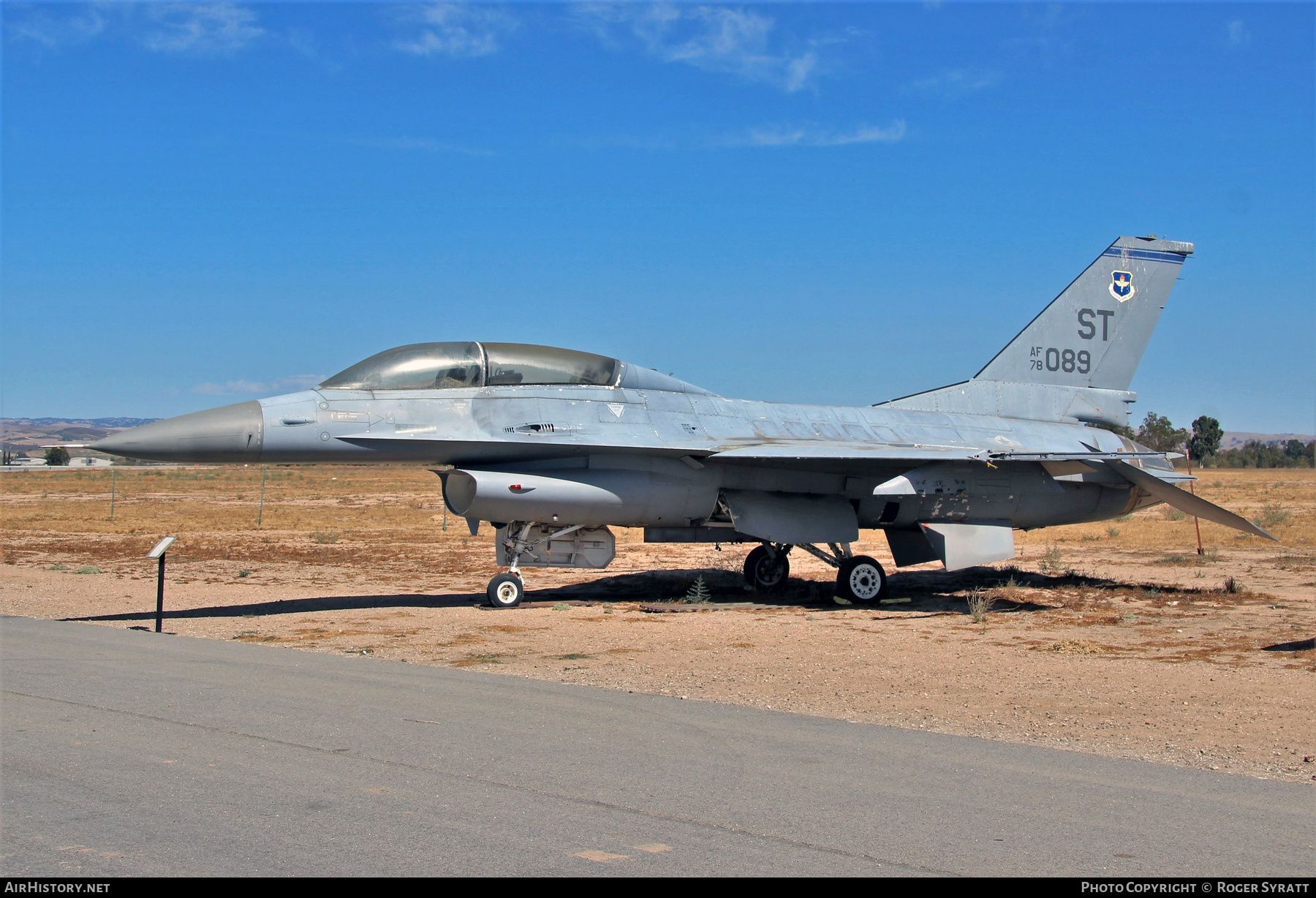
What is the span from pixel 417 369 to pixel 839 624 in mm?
6456

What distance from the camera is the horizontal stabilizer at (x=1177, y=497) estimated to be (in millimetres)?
15500

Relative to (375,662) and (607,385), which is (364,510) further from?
(375,662)

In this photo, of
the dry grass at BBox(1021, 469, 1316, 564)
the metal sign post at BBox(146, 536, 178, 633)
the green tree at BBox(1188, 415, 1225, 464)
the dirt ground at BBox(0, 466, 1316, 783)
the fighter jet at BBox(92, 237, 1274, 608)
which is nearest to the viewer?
the dirt ground at BBox(0, 466, 1316, 783)

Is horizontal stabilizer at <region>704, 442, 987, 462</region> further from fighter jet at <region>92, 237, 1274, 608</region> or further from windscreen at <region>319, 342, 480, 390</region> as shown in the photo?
windscreen at <region>319, 342, 480, 390</region>

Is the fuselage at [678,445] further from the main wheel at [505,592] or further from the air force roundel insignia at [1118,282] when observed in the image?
the air force roundel insignia at [1118,282]

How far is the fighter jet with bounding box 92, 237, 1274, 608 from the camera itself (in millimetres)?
13312

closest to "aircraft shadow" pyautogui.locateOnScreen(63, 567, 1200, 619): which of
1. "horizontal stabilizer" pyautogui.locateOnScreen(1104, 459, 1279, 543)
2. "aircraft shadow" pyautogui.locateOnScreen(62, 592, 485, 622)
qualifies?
"aircraft shadow" pyautogui.locateOnScreen(62, 592, 485, 622)

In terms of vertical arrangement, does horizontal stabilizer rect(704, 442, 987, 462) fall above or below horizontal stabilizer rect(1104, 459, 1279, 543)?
above

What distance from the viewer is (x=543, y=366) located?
1457 cm

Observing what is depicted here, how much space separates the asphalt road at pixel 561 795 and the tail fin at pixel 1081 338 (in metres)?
12.6

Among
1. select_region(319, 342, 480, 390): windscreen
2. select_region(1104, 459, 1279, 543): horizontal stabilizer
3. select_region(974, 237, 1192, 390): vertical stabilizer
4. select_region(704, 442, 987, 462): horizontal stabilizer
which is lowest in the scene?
select_region(1104, 459, 1279, 543): horizontal stabilizer

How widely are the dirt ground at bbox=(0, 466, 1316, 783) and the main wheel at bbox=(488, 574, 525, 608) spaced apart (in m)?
0.51

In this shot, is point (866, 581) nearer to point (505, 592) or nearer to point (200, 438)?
point (505, 592)
